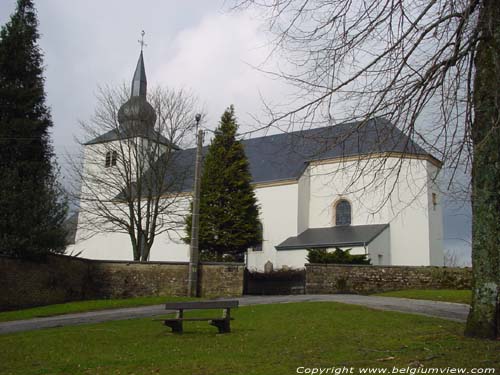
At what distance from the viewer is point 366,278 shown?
905 inches

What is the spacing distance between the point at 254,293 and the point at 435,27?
21065mm

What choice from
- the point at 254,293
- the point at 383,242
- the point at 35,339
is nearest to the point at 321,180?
the point at 383,242

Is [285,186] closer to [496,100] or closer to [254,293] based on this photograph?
[254,293]

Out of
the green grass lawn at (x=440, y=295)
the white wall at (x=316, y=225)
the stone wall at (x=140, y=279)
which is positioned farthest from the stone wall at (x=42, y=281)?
the green grass lawn at (x=440, y=295)

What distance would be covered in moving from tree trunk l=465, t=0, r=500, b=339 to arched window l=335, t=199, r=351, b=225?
82.6ft

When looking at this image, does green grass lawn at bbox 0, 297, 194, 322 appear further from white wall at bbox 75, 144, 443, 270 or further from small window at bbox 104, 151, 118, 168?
white wall at bbox 75, 144, 443, 270

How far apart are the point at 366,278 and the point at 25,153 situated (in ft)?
47.5

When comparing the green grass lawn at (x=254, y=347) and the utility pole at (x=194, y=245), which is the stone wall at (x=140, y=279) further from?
the green grass lawn at (x=254, y=347)

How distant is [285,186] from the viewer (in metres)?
35.2

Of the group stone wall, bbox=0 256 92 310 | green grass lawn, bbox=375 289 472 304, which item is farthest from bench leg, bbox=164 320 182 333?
green grass lawn, bbox=375 289 472 304

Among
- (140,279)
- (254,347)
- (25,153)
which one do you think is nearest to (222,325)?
(254,347)

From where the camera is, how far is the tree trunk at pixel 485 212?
8.48m

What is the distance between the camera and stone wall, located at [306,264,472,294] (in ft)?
74.9

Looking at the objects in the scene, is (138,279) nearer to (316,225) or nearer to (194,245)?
(194,245)
